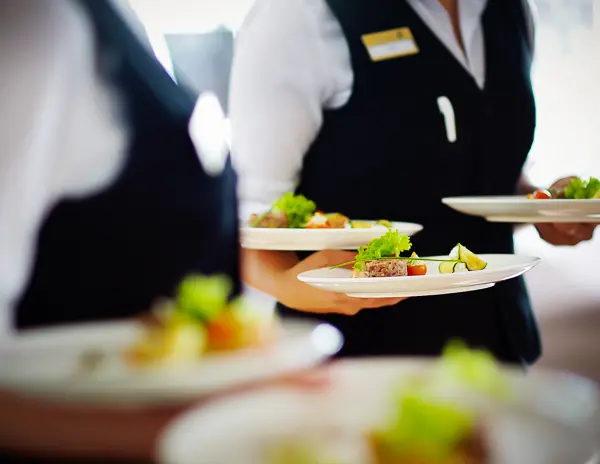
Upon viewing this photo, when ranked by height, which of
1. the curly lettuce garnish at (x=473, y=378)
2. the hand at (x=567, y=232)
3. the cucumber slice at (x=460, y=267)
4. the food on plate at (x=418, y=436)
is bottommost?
the curly lettuce garnish at (x=473, y=378)

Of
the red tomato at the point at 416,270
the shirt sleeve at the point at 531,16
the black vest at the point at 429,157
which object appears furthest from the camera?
the shirt sleeve at the point at 531,16

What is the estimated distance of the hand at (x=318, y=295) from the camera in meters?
0.96

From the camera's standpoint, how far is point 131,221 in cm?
66

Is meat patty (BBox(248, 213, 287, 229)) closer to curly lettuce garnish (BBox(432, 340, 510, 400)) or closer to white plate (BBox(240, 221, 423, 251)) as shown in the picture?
white plate (BBox(240, 221, 423, 251))

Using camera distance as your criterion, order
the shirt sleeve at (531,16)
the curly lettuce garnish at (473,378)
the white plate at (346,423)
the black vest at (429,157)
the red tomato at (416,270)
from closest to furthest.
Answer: the white plate at (346,423) → the curly lettuce garnish at (473,378) → the red tomato at (416,270) → the black vest at (429,157) → the shirt sleeve at (531,16)

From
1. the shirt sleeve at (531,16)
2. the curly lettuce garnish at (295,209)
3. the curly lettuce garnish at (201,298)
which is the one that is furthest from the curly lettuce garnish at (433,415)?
the shirt sleeve at (531,16)

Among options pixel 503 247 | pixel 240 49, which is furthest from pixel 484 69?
pixel 240 49

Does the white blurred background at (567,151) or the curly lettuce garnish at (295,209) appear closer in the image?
the curly lettuce garnish at (295,209)

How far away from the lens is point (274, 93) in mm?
1005

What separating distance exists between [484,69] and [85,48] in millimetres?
754

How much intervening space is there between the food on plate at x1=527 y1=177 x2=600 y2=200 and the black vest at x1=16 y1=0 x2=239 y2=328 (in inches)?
23.6

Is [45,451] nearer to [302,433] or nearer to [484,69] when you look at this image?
[302,433]

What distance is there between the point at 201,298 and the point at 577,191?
697 millimetres

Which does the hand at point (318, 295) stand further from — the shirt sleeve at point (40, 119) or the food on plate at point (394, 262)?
the shirt sleeve at point (40, 119)
